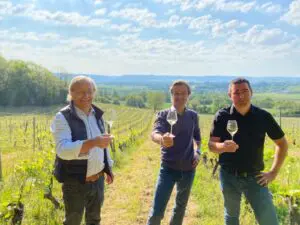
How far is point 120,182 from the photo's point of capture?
8008 mm

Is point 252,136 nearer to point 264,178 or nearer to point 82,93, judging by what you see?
point 264,178

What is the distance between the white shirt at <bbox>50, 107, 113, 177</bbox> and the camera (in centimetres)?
266

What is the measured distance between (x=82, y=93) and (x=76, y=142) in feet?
1.61

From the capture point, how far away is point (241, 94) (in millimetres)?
3045

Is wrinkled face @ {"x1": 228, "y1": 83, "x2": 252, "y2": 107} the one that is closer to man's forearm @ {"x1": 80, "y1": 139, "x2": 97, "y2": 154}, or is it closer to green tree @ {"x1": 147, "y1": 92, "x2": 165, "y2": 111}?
man's forearm @ {"x1": 80, "y1": 139, "x2": 97, "y2": 154}

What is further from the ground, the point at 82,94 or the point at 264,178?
the point at 82,94

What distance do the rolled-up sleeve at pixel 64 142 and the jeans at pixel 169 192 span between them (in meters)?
1.08

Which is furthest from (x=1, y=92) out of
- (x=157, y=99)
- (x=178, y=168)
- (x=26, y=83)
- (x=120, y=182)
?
(x=178, y=168)

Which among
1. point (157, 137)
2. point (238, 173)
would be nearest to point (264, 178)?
point (238, 173)

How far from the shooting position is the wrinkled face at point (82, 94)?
2.88 meters

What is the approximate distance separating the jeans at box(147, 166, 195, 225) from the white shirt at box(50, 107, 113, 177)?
0.78 m

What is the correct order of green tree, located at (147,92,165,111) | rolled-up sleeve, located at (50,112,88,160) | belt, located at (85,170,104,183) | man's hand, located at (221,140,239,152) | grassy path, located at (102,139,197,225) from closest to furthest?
rolled-up sleeve, located at (50,112,88,160), man's hand, located at (221,140,239,152), belt, located at (85,170,104,183), grassy path, located at (102,139,197,225), green tree, located at (147,92,165,111)

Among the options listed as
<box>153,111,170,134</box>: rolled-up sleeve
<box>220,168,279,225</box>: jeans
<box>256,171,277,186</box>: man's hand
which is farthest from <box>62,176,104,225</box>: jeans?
<box>256,171,277,186</box>: man's hand

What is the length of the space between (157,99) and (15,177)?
3254 inches
